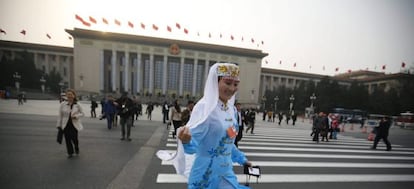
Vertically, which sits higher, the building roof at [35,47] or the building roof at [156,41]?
the building roof at [156,41]

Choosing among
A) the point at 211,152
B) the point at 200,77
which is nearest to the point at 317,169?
the point at 211,152

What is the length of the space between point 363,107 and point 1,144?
57482 mm

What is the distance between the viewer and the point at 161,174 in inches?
186

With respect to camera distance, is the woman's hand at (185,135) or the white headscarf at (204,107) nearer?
the woman's hand at (185,135)

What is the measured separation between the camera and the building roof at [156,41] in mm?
57125

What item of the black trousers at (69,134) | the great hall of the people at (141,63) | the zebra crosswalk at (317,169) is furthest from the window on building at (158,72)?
the black trousers at (69,134)

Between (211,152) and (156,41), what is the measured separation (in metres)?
63.8

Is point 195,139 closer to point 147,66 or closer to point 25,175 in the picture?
point 25,175

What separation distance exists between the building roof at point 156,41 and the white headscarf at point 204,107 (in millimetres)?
63278

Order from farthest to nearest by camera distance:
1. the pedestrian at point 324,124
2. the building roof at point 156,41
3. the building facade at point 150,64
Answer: the building facade at point 150,64 < the building roof at point 156,41 < the pedestrian at point 324,124

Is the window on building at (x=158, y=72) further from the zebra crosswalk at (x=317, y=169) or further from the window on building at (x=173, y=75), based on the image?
the zebra crosswalk at (x=317, y=169)

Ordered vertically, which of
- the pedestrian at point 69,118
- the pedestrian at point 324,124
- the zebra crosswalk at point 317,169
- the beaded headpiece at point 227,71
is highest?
the beaded headpiece at point 227,71

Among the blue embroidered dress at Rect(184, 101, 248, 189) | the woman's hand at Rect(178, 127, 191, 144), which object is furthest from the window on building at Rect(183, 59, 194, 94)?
the woman's hand at Rect(178, 127, 191, 144)

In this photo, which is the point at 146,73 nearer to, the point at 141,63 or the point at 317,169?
the point at 141,63
